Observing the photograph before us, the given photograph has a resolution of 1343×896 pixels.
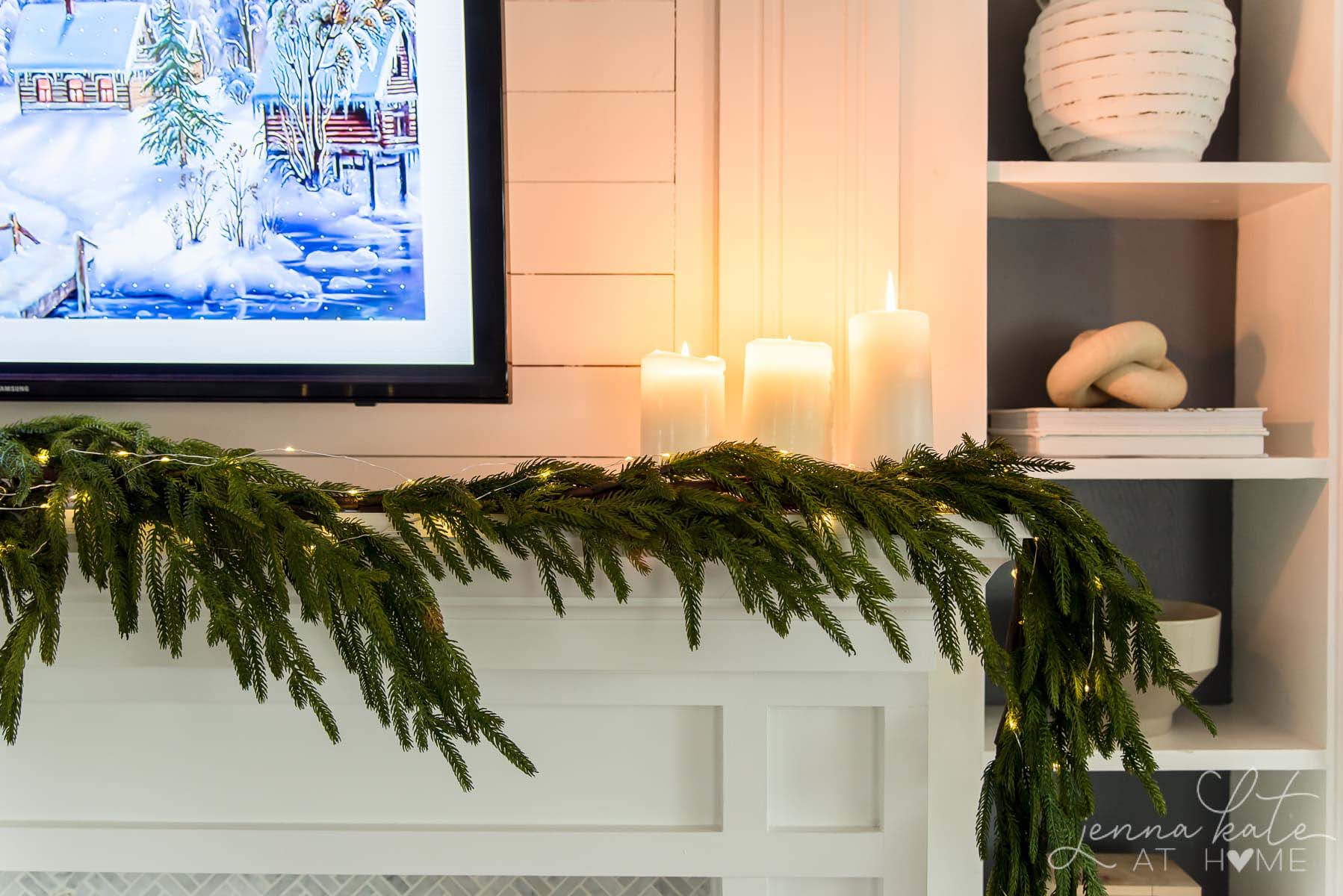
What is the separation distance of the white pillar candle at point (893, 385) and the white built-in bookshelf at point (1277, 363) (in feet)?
0.88

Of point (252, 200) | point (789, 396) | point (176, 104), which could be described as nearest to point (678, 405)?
point (789, 396)

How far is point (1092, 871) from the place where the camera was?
729mm

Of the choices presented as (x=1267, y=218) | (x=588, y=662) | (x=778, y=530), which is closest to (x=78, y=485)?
(x=588, y=662)

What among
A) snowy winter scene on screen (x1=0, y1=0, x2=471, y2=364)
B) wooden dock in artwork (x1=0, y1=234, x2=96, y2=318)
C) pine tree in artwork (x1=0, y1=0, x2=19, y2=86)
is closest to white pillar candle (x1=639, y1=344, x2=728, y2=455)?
snowy winter scene on screen (x1=0, y1=0, x2=471, y2=364)

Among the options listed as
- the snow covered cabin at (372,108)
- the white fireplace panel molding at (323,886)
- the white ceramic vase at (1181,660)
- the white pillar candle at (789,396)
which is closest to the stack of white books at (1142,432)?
the white ceramic vase at (1181,660)

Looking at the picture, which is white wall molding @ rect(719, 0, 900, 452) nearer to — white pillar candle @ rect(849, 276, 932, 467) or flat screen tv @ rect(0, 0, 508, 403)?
white pillar candle @ rect(849, 276, 932, 467)

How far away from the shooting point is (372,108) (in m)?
0.93

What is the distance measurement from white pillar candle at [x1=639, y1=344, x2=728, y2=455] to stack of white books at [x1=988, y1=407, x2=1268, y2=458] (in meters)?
0.41

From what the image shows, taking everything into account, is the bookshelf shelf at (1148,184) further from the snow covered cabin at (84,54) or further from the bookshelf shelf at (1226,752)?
the snow covered cabin at (84,54)

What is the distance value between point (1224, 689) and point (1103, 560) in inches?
24.6

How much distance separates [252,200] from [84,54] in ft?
0.74

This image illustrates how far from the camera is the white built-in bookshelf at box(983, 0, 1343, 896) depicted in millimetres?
991

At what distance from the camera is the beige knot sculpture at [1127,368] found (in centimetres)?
102

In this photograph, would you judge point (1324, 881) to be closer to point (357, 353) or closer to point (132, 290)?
point (357, 353)
